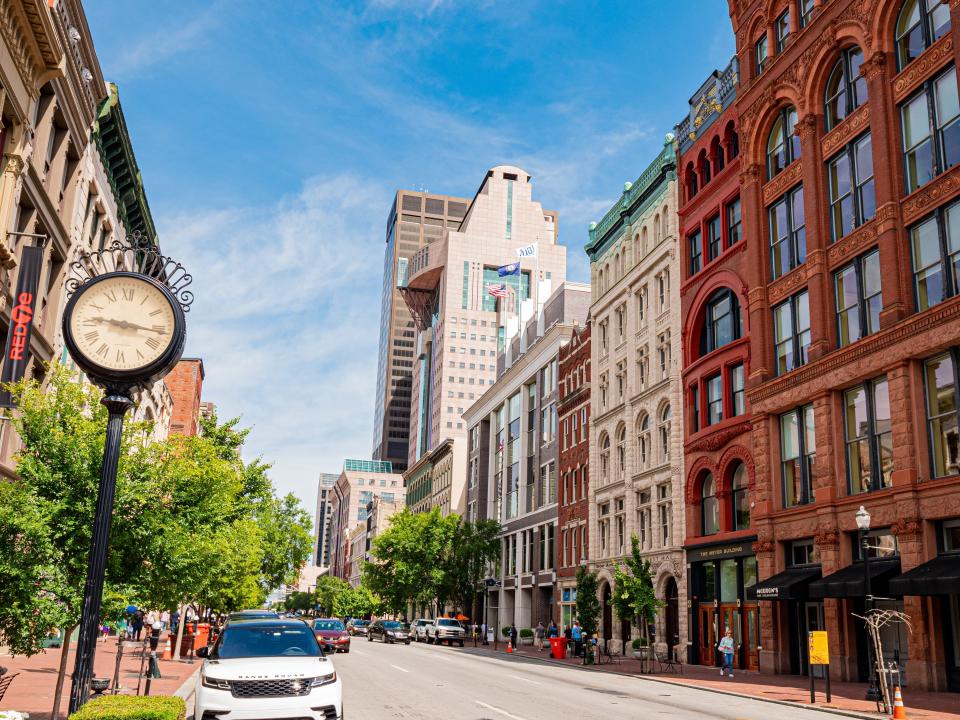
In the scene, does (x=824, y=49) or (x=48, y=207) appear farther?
(x=824, y=49)

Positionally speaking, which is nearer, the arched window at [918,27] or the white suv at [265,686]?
the white suv at [265,686]

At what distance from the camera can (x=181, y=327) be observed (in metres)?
13.1

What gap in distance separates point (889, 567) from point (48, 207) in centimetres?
2934

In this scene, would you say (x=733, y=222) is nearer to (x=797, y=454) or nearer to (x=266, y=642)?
(x=797, y=454)

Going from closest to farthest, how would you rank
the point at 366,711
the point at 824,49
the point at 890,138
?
the point at 366,711
the point at 890,138
the point at 824,49

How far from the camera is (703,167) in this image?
4566 centimetres

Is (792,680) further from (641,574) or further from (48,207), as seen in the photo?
(48,207)

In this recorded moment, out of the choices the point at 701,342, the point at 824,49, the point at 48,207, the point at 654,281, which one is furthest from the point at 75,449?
the point at 654,281

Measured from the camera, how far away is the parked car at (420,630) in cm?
6500

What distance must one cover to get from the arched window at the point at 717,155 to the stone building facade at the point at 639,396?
4041 millimetres

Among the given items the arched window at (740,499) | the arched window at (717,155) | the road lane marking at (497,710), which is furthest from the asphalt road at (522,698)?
the arched window at (717,155)

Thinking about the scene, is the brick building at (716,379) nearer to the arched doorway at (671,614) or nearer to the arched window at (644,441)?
the arched doorway at (671,614)

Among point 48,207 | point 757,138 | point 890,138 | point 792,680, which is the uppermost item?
point 757,138

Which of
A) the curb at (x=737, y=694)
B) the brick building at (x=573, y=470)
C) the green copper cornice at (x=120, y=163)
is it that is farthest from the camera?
the brick building at (x=573, y=470)
